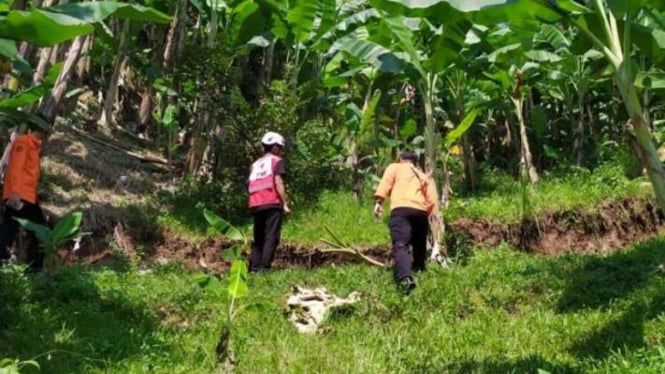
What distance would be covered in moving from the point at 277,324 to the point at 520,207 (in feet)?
17.6

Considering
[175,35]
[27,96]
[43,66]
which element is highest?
[175,35]

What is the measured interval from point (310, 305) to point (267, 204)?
82.0 inches

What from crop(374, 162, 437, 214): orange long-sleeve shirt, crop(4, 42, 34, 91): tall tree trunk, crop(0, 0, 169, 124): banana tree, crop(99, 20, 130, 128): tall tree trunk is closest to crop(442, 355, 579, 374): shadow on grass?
crop(0, 0, 169, 124): banana tree

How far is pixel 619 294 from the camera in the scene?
18.0 ft

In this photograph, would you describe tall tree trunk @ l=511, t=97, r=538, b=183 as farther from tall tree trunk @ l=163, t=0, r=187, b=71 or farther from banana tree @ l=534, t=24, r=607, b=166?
tall tree trunk @ l=163, t=0, r=187, b=71

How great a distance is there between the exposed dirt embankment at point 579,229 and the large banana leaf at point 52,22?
20.9ft

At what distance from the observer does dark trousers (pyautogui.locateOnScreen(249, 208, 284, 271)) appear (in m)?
7.45

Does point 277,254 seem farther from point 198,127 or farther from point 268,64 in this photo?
point 268,64

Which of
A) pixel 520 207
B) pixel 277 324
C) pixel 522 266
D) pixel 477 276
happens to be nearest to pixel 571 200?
pixel 520 207

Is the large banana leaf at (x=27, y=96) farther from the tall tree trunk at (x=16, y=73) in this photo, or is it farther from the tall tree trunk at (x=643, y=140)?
the tall tree trunk at (x=643, y=140)

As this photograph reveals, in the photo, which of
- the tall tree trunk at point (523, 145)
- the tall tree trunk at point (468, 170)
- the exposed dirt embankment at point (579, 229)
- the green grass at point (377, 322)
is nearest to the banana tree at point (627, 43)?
the green grass at point (377, 322)

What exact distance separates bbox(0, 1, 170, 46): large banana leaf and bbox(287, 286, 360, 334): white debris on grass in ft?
8.12

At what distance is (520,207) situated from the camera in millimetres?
9703

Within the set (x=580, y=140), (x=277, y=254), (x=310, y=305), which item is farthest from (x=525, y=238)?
(x=310, y=305)
